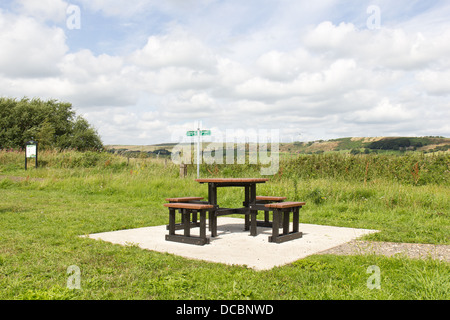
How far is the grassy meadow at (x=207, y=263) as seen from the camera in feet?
11.5

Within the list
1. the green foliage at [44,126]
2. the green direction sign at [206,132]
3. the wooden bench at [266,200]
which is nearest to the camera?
the wooden bench at [266,200]

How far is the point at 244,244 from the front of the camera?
5797mm

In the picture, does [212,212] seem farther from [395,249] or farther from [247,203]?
[395,249]

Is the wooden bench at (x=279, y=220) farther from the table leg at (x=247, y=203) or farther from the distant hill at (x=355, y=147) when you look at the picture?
the distant hill at (x=355, y=147)

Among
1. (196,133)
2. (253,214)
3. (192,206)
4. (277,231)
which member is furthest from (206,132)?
(277,231)

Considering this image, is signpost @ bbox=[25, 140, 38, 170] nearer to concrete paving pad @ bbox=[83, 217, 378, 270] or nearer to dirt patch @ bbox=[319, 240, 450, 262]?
concrete paving pad @ bbox=[83, 217, 378, 270]

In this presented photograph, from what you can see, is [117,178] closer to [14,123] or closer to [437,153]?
[437,153]

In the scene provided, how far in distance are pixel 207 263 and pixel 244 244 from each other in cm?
134

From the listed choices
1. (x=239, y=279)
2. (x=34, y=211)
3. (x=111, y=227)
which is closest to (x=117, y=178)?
(x=34, y=211)

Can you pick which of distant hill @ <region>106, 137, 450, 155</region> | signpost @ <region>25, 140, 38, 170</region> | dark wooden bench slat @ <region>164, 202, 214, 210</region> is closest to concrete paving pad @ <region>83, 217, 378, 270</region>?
dark wooden bench slat @ <region>164, 202, 214, 210</region>

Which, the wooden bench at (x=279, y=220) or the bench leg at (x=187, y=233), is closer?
the bench leg at (x=187, y=233)

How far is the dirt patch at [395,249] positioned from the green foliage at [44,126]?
30688 millimetres

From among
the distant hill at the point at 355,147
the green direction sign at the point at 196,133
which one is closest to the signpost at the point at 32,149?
the distant hill at the point at 355,147
